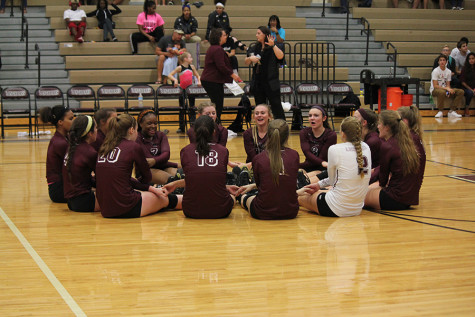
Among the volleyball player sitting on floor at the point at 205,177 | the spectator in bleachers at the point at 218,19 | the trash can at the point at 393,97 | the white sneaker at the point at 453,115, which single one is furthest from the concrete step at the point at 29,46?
the volleyball player sitting on floor at the point at 205,177

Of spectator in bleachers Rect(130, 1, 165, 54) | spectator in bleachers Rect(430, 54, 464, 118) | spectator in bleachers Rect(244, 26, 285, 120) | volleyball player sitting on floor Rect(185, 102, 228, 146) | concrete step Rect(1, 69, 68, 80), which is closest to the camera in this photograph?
volleyball player sitting on floor Rect(185, 102, 228, 146)

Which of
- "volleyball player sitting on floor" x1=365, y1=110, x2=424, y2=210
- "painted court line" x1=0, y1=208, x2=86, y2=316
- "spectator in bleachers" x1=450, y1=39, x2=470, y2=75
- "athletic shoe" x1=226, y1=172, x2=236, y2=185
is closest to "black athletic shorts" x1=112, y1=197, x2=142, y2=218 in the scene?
"painted court line" x1=0, y1=208, x2=86, y2=316

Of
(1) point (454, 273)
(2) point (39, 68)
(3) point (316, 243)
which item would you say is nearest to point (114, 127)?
(3) point (316, 243)

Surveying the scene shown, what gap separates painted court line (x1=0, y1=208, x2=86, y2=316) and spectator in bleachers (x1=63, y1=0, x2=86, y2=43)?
9.55 meters

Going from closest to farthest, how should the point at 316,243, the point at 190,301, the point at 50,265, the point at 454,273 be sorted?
the point at 190,301 < the point at 454,273 < the point at 50,265 < the point at 316,243

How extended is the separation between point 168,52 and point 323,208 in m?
9.17

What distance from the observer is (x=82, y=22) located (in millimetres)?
14820

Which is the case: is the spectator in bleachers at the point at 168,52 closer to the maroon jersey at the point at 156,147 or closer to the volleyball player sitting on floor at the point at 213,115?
the volleyball player sitting on floor at the point at 213,115

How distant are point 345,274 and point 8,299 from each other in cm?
210

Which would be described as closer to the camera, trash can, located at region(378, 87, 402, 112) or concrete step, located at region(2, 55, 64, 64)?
trash can, located at region(378, 87, 402, 112)

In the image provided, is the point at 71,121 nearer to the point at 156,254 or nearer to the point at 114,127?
the point at 114,127

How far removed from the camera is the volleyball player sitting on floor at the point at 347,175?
5.58 m

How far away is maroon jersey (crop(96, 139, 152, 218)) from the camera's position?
18.5 feet

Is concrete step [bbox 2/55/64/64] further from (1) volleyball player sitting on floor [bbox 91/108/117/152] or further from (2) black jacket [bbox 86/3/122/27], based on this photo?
(1) volleyball player sitting on floor [bbox 91/108/117/152]
